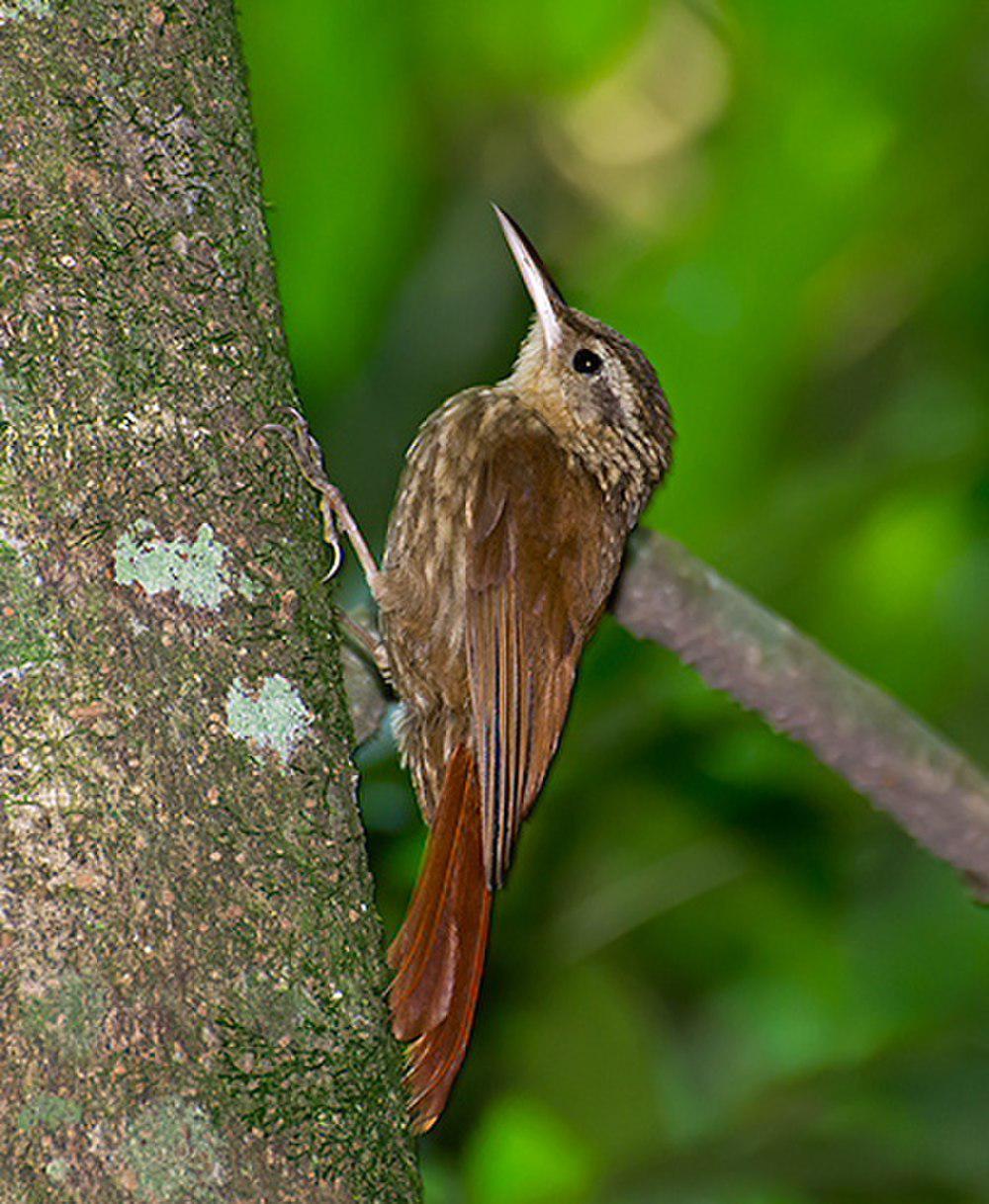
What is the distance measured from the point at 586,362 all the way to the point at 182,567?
6.46ft

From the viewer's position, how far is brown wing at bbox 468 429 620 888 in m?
2.94

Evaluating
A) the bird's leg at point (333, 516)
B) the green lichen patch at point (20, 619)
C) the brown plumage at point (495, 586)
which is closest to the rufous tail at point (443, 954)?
the brown plumage at point (495, 586)

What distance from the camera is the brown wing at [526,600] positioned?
2938 mm

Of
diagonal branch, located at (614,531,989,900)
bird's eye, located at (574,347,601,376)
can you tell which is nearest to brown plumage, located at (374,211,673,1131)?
bird's eye, located at (574,347,601,376)

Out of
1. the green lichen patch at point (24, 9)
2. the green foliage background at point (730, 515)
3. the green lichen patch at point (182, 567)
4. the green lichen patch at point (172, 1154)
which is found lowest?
the green foliage background at point (730, 515)

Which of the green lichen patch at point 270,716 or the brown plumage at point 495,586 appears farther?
the brown plumage at point 495,586

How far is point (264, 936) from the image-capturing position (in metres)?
1.70

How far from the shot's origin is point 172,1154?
5.04 feet

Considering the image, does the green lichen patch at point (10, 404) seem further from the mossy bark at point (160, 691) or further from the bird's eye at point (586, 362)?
the bird's eye at point (586, 362)

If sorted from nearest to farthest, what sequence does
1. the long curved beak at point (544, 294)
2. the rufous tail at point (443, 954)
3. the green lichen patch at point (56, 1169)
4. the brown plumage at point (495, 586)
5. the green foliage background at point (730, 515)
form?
the green lichen patch at point (56, 1169) < the rufous tail at point (443, 954) < the brown plumage at point (495, 586) < the green foliage background at point (730, 515) < the long curved beak at point (544, 294)

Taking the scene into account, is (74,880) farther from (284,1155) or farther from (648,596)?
(648,596)

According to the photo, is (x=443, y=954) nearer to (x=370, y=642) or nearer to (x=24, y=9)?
(x=370, y=642)

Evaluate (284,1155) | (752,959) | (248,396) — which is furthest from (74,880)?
(752,959)

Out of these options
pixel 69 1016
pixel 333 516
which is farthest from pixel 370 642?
pixel 69 1016
